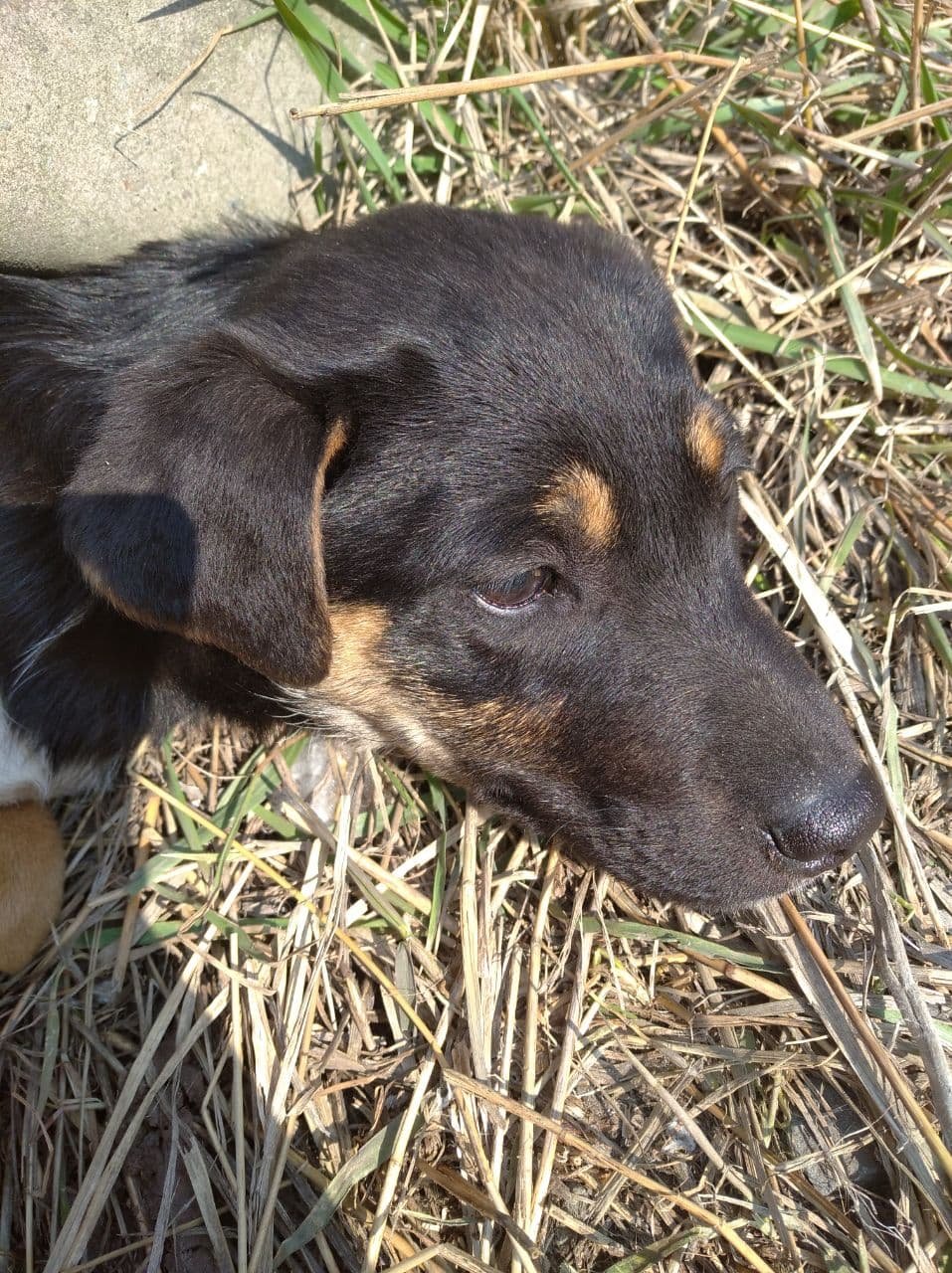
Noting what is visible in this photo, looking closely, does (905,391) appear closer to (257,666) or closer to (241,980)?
(257,666)

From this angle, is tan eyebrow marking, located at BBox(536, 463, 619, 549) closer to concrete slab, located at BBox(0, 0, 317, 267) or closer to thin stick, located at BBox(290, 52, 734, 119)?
thin stick, located at BBox(290, 52, 734, 119)

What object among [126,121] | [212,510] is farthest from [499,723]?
[126,121]

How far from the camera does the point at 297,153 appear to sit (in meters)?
3.81

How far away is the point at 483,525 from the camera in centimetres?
230

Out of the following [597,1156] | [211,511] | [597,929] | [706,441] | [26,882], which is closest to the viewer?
[211,511]

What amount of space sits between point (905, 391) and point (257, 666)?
245 cm

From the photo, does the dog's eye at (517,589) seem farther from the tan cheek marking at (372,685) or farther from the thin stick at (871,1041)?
the thin stick at (871,1041)

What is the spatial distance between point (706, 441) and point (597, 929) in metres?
1.39

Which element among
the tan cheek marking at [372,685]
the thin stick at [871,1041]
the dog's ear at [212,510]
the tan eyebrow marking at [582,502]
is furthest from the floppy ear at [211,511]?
the thin stick at [871,1041]

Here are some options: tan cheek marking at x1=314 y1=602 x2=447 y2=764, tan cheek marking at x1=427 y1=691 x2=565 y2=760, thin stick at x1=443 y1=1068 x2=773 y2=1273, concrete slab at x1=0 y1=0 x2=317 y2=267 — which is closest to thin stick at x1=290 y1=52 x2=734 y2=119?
concrete slab at x1=0 y1=0 x2=317 y2=267

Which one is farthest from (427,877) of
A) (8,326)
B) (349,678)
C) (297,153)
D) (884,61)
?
(884,61)

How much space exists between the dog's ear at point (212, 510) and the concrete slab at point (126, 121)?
1.29 m

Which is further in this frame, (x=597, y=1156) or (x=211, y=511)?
(x=597, y=1156)

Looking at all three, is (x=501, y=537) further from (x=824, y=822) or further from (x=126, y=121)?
(x=126, y=121)
